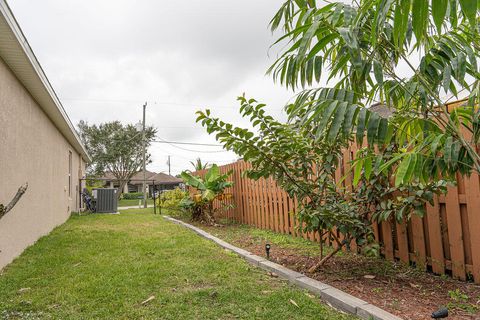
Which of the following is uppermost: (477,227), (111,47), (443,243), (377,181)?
(111,47)

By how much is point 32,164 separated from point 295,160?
5.23 metres

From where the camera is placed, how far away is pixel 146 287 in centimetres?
358

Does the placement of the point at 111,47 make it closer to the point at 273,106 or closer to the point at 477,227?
the point at 273,106

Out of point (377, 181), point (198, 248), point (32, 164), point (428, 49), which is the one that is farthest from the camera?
point (32, 164)

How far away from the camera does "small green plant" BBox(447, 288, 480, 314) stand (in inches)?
107

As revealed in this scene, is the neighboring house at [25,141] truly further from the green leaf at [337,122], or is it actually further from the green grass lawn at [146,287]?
the green leaf at [337,122]

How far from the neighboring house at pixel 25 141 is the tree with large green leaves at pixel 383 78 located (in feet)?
11.0

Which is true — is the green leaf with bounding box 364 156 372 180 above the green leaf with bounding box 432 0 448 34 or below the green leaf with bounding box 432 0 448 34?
below

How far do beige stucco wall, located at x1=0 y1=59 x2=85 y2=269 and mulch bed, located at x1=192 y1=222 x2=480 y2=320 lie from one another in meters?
3.97

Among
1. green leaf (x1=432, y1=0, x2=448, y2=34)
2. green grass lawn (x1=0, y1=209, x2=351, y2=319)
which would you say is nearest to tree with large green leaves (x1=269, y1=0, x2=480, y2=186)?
green leaf (x1=432, y1=0, x2=448, y2=34)

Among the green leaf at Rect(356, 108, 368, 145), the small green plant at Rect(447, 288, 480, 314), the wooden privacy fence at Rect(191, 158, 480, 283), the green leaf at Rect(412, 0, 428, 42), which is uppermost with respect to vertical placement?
the green leaf at Rect(412, 0, 428, 42)

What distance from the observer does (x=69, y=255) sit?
5238 millimetres

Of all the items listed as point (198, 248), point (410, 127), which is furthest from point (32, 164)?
point (410, 127)

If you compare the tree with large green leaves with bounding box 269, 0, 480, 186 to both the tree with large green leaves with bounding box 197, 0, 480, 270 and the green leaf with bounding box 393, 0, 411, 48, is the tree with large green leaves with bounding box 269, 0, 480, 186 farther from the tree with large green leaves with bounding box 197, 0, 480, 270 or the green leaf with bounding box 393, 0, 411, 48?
the green leaf with bounding box 393, 0, 411, 48
